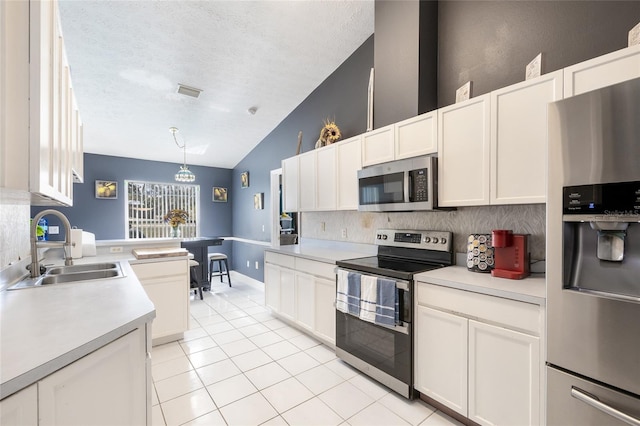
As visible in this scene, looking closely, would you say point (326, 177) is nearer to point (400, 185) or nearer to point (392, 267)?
point (400, 185)

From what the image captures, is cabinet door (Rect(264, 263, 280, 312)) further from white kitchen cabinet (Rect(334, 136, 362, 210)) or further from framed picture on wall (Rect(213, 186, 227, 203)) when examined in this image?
framed picture on wall (Rect(213, 186, 227, 203))

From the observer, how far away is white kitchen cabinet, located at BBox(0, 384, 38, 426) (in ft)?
2.29

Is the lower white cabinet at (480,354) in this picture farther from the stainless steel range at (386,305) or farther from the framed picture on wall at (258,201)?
the framed picture on wall at (258,201)

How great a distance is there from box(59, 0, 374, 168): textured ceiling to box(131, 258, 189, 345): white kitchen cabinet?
2.19m

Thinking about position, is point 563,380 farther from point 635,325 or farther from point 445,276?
point 445,276

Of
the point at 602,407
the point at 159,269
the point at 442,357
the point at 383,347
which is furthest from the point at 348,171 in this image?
the point at 602,407

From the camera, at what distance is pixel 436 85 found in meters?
2.47

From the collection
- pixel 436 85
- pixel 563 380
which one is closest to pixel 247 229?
pixel 436 85

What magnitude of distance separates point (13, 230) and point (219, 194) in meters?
4.74

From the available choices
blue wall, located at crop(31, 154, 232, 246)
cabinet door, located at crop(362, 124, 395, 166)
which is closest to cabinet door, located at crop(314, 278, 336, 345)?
cabinet door, located at crop(362, 124, 395, 166)

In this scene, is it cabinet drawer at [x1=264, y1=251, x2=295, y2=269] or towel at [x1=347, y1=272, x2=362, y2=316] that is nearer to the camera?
towel at [x1=347, y1=272, x2=362, y2=316]

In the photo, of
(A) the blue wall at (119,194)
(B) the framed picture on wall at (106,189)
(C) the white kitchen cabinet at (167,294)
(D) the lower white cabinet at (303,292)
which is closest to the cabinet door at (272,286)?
(D) the lower white cabinet at (303,292)

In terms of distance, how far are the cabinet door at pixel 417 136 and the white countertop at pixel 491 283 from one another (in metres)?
0.95

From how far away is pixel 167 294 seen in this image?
112 inches
